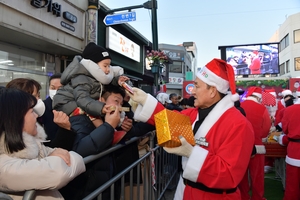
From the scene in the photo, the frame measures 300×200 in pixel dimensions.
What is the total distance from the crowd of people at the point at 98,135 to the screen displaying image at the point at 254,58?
25.6 m

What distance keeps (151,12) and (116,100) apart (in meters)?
7.47

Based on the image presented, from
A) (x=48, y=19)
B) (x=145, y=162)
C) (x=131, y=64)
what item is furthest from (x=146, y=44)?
(x=145, y=162)

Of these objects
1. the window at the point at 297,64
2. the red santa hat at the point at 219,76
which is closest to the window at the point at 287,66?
the window at the point at 297,64

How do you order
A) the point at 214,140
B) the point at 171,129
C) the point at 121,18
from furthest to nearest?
the point at 121,18 → the point at 214,140 → the point at 171,129

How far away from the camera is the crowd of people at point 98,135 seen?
1.25m

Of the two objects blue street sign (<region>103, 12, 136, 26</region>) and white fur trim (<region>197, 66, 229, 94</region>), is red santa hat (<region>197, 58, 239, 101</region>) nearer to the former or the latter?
white fur trim (<region>197, 66, 229, 94</region>)

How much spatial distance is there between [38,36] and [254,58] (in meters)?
24.7

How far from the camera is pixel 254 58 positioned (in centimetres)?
2750

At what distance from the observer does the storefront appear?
660 cm

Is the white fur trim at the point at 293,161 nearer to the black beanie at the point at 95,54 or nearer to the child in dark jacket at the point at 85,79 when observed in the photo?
the child in dark jacket at the point at 85,79

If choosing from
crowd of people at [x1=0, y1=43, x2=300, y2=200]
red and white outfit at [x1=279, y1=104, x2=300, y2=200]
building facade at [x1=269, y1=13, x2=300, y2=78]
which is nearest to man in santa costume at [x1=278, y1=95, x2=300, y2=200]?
red and white outfit at [x1=279, y1=104, x2=300, y2=200]

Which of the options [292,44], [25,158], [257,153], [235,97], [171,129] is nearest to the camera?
[25,158]

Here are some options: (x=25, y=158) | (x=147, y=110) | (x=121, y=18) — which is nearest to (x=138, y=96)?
(x=147, y=110)

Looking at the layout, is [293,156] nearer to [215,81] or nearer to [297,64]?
[215,81]
